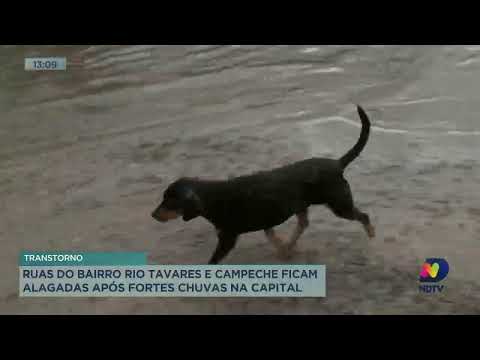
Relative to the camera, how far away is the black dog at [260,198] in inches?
148

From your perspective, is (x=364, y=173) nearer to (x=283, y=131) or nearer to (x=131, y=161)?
(x=283, y=131)

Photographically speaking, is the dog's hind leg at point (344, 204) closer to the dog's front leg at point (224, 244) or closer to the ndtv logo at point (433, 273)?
the ndtv logo at point (433, 273)

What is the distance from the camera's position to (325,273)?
399cm

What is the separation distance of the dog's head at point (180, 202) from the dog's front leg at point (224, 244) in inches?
9.3

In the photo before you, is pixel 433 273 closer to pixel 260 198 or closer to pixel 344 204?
pixel 344 204

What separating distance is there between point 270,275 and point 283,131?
63.8 inches

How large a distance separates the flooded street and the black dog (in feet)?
0.86

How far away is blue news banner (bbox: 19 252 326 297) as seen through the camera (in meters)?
3.95

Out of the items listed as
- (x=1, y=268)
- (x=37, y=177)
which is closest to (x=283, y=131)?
(x=37, y=177)
